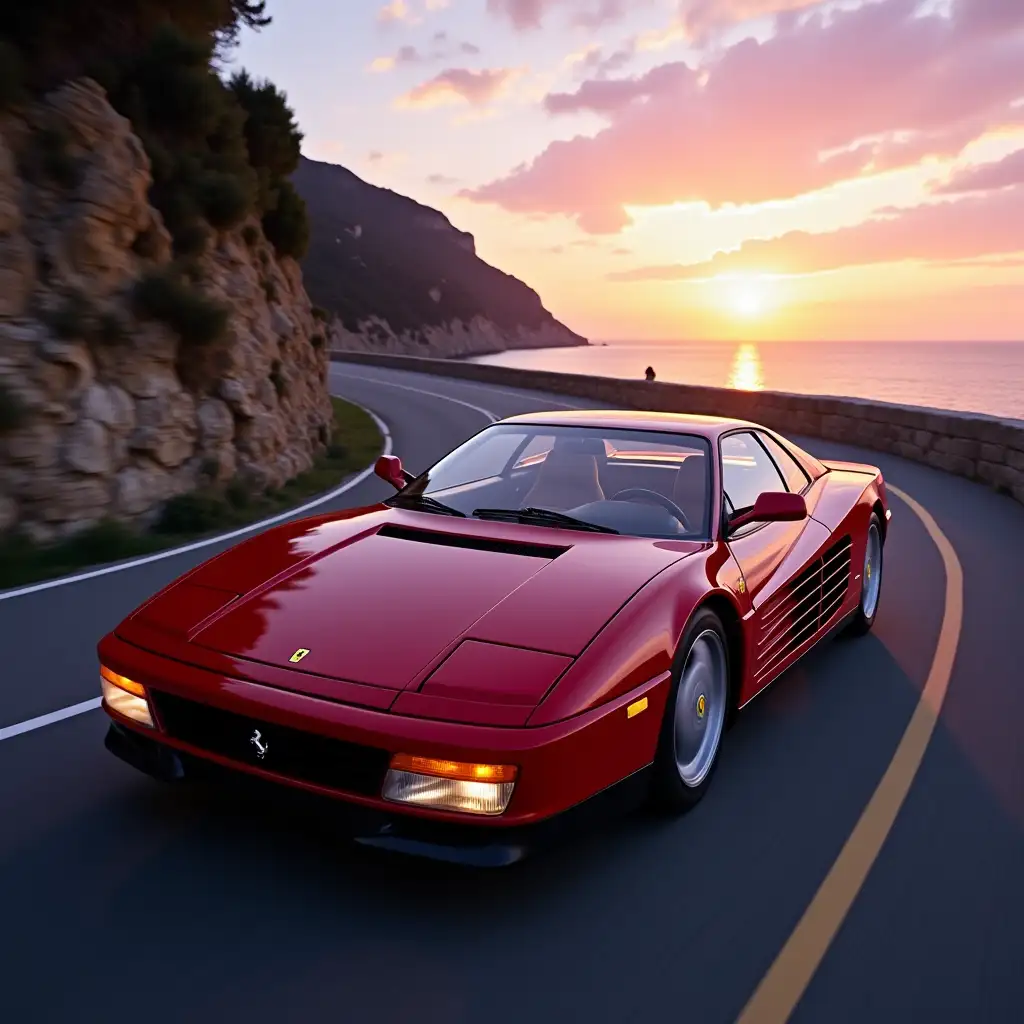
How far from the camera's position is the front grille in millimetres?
2867

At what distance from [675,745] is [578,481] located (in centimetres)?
149

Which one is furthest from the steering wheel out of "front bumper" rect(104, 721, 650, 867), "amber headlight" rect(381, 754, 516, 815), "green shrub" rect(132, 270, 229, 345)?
"green shrub" rect(132, 270, 229, 345)

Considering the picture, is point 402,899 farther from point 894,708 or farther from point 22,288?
point 22,288

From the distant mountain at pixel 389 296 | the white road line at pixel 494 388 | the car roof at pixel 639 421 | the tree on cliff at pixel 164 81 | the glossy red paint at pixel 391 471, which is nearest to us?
the car roof at pixel 639 421

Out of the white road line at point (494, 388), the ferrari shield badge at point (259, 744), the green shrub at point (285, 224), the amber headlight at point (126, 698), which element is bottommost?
the white road line at point (494, 388)

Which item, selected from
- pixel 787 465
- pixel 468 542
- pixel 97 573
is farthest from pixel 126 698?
pixel 97 573

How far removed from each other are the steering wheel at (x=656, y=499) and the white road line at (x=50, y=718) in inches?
101

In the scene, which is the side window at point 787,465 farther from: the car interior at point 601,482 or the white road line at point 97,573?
the white road line at point 97,573

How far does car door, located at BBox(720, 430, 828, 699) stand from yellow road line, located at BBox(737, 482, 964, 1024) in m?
0.62

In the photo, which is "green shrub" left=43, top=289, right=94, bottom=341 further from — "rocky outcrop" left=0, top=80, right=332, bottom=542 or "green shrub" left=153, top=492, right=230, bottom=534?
"green shrub" left=153, top=492, right=230, bottom=534

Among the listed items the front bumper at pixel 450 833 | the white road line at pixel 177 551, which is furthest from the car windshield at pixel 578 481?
the white road line at pixel 177 551

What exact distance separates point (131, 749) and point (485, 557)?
54.2 inches

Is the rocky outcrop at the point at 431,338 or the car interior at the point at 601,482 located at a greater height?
the car interior at the point at 601,482

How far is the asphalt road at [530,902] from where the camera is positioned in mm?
2643
